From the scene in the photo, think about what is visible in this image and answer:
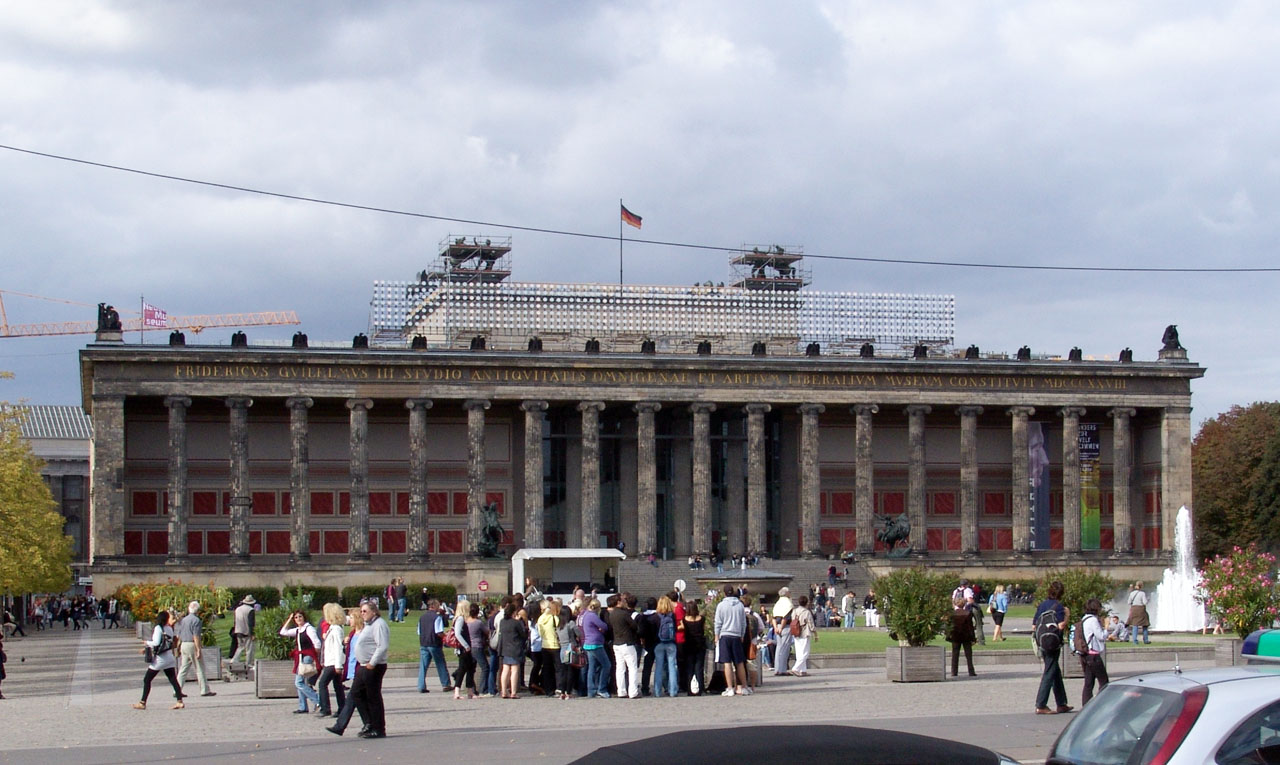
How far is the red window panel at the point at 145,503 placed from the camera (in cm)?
7856

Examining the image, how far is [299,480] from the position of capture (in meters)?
76.9

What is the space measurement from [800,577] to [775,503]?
10099 mm

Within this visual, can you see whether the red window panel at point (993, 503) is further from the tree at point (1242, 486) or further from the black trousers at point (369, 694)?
the black trousers at point (369, 694)

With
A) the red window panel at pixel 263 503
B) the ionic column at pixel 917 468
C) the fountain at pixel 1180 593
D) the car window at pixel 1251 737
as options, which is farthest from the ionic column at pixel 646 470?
the car window at pixel 1251 737

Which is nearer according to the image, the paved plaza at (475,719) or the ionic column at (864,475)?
the paved plaza at (475,719)

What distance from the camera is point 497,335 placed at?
9425 centimetres

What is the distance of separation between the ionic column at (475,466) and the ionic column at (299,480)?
7.84m

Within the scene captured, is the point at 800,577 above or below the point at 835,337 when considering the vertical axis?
below

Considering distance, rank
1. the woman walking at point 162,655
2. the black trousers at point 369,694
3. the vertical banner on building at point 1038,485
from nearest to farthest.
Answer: the black trousers at point 369,694 → the woman walking at point 162,655 → the vertical banner on building at point 1038,485

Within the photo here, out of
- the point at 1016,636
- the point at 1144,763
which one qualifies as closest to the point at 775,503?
the point at 1016,636

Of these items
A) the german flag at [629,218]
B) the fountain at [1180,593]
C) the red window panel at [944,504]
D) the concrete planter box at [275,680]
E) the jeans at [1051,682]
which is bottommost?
the fountain at [1180,593]

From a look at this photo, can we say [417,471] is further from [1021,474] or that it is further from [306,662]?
[306,662]

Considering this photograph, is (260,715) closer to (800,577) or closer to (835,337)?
(800,577)

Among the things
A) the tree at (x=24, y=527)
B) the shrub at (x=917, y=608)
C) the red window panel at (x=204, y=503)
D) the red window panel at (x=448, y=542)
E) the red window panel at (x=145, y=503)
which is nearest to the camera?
the shrub at (x=917, y=608)
